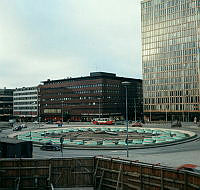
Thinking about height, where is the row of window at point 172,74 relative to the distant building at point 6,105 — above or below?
above

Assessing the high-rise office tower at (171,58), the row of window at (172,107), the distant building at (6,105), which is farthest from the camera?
the distant building at (6,105)

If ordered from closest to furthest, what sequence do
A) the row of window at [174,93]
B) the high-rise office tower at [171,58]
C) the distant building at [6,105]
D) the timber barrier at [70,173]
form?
the timber barrier at [70,173] < the high-rise office tower at [171,58] < the row of window at [174,93] < the distant building at [6,105]

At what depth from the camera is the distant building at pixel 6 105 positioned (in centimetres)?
18062

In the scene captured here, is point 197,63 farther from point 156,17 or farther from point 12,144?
point 12,144

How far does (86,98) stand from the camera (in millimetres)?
141250

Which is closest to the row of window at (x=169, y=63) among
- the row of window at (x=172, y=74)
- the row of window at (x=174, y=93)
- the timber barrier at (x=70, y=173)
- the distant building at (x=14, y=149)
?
the row of window at (x=172, y=74)

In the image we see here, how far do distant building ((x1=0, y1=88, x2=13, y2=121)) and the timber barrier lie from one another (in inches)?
6686

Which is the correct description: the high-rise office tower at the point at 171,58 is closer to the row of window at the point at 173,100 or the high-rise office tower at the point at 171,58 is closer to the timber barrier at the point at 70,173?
the row of window at the point at 173,100

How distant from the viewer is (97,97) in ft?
449

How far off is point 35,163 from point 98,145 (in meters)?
27.0

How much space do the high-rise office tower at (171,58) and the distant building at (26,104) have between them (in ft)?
234

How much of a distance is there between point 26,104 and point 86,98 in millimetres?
51910

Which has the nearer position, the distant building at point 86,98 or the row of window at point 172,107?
the row of window at point 172,107

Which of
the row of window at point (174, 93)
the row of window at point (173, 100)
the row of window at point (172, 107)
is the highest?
the row of window at point (174, 93)
